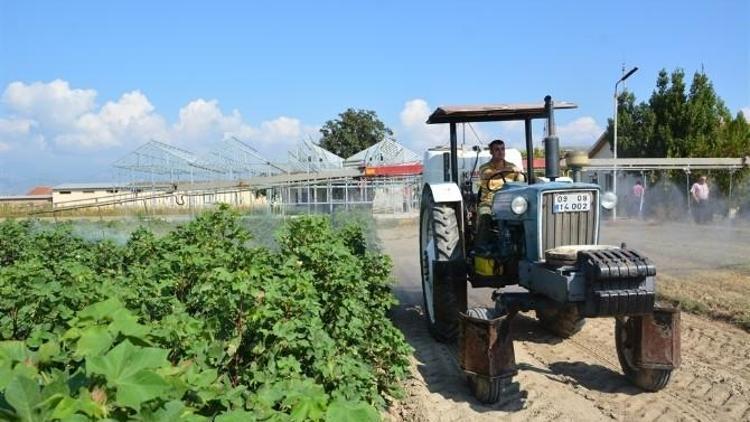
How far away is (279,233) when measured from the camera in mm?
7426

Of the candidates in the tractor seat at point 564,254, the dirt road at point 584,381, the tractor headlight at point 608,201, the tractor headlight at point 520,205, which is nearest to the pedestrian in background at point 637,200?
the dirt road at point 584,381

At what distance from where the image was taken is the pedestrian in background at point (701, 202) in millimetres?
20097

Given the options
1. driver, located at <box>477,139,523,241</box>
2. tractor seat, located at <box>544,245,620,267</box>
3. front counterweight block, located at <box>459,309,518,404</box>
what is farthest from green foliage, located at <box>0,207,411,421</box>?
tractor seat, located at <box>544,245,620,267</box>

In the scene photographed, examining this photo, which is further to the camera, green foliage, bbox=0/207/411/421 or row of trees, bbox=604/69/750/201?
row of trees, bbox=604/69/750/201

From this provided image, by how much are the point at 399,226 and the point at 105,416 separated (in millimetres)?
22073

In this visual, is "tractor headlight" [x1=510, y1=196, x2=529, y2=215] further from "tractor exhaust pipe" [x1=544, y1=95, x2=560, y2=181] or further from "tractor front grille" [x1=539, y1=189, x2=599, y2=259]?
"tractor exhaust pipe" [x1=544, y1=95, x2=560, y2=181]

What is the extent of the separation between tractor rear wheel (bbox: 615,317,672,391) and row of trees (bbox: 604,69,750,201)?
22321 mm

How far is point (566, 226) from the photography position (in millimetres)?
5613

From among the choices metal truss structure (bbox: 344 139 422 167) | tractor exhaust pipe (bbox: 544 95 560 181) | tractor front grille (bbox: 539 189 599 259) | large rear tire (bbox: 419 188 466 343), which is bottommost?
large rear tire (bbox: 419 188 466 343)

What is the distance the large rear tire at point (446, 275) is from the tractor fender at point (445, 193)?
95 millimetres

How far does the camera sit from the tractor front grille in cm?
557

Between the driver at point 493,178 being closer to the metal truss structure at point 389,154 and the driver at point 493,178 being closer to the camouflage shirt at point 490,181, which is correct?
the camouflage shirt at point 490,181

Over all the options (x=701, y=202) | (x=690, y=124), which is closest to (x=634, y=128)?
(x=690, y=124)

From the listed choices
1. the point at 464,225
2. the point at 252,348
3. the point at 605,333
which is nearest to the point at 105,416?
the point at 252,348
